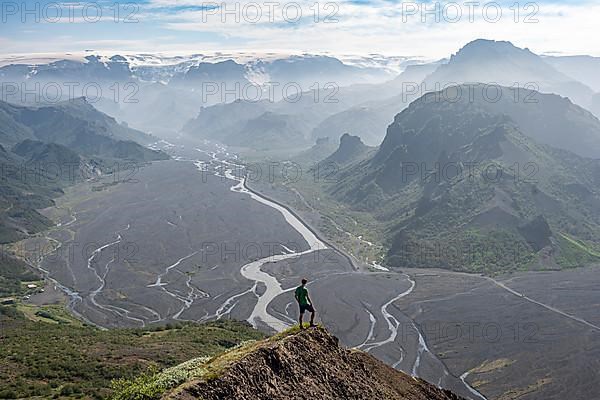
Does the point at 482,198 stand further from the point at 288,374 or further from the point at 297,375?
the point at 288,374

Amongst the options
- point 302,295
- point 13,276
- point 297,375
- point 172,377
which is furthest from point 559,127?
point 172,377

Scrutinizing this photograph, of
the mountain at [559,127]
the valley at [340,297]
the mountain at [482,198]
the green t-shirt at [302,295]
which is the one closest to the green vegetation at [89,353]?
the green t-shirt at [302,295]

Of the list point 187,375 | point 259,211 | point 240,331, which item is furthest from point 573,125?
point 187,375

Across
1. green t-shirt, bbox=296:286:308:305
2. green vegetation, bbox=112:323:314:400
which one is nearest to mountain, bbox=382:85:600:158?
green t-shirt, bbox=296:286:308:305

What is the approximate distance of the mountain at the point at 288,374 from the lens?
82.2 ft

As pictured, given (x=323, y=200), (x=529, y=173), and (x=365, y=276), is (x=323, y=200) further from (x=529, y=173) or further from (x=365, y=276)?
(x=365, y=276)

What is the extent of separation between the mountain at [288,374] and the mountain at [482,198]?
307 feet

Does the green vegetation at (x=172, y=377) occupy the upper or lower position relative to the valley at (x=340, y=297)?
upper

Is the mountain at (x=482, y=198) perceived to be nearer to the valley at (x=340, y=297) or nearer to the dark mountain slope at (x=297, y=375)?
the valley at (x=340, y=297)

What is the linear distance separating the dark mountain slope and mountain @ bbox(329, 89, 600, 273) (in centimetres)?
9289

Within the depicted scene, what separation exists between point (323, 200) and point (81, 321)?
114033 mm

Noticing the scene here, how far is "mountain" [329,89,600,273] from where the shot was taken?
127688mm

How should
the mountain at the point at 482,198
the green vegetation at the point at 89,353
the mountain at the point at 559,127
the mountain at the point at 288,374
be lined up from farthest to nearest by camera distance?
the mountain at the point at 559,127
the mountain at the point at 482,198
the green vegetation at the point at 89,353
the mountain at the point at 288,374

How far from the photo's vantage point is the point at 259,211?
17788 centimetres
